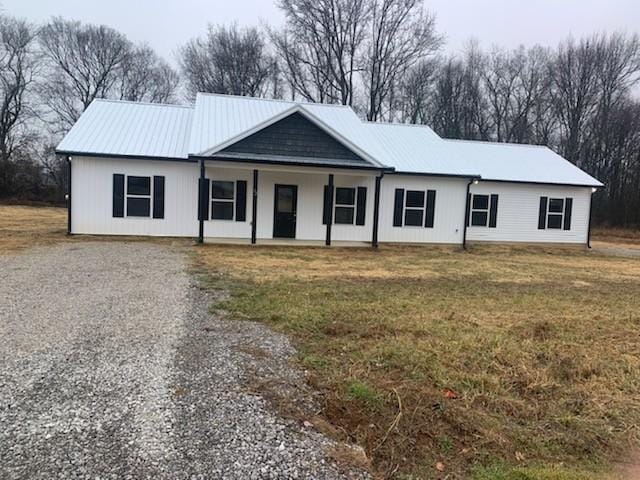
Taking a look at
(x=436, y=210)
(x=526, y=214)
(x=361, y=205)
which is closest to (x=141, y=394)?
(x=361, y=205)

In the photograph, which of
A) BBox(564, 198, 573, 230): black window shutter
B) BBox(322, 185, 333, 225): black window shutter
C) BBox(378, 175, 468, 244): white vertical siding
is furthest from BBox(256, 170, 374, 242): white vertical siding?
BBox(564, 198, 573, 230): black window shutter

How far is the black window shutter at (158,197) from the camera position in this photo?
16.1 metres

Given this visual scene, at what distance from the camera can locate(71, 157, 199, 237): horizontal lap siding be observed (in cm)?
1568

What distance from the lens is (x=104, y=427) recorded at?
3.20 meters

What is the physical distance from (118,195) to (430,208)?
34.8ft

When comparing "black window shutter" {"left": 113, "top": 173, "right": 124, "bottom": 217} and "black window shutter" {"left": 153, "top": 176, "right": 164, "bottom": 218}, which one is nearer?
"black window shutter" {"left": 113, "top": 173, "right": 124, "bottom": 217}

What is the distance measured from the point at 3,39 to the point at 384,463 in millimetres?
47954

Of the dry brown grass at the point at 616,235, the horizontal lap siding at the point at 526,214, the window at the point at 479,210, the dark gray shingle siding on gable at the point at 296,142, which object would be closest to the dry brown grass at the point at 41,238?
the dark gray shingle siding on gable at the point at 296,142

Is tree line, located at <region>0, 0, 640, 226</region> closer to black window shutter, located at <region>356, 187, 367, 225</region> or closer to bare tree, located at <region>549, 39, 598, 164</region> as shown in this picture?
bare tree, located at <region>549, 39, 598, 164</region>

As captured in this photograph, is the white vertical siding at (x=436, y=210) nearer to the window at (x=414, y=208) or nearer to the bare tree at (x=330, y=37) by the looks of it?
the window at (x=414, y=208)

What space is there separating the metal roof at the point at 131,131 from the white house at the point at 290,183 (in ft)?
0.19

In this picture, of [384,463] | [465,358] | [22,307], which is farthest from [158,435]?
[22,307]

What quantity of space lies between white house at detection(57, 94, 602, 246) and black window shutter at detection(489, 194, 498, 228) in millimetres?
40

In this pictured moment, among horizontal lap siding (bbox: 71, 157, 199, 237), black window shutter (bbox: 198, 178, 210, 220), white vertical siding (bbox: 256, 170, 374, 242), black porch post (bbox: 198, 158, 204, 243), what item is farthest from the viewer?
white vertical siding (bbox: 256, 170, 374, 242)
